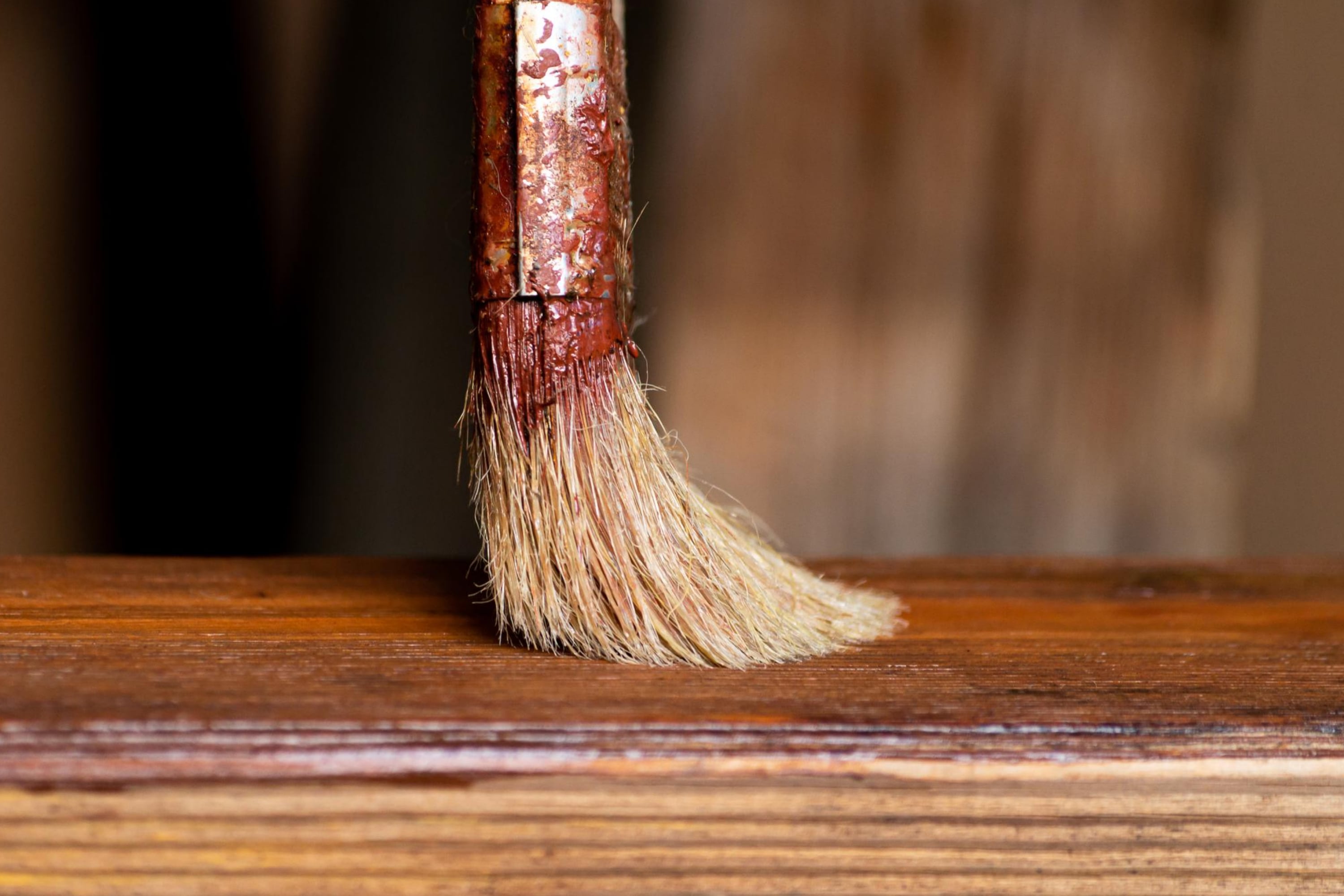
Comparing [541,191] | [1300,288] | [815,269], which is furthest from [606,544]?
[1300,288]

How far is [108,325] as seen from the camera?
147cm

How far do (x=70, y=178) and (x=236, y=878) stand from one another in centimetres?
127

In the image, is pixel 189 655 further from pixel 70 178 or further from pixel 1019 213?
pixel 1019 213

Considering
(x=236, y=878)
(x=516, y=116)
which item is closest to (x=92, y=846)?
(x=236, y=878)

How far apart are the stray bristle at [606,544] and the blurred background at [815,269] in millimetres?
1034

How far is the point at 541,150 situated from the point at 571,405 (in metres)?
0.13

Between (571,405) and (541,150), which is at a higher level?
(541,150)

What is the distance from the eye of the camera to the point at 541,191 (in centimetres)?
56

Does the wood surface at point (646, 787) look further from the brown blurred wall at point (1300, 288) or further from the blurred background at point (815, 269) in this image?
the brown blurred wall at point (1300, 288)

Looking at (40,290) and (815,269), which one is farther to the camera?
(815,269)

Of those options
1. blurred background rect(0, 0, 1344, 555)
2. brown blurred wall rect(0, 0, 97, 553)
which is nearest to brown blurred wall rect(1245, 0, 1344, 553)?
blurred background rect(0, 0, 1344, 555)

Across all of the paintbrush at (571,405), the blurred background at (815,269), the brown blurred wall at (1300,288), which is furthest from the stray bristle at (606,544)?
the brown blurred wall at (1300,288)

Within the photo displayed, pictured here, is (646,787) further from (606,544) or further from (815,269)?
(815,269)

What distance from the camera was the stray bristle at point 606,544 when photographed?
1.90 feet
